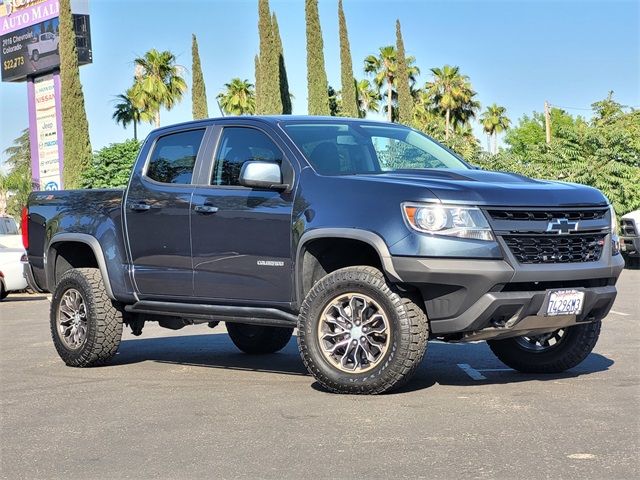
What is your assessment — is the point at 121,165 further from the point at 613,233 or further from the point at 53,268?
the point at 613,233

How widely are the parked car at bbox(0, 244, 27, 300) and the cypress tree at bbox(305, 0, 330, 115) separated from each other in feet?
104

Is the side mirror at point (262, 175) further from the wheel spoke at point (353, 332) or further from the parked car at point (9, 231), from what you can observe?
the parked car at point (9, 231)

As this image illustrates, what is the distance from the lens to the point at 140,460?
5691mm

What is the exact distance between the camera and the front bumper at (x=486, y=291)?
7.01 metres

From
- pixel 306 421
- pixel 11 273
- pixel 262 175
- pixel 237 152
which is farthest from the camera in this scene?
pixel 11 273

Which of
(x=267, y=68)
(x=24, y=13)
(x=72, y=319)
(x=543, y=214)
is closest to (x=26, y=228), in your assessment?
(x=72, y=319)

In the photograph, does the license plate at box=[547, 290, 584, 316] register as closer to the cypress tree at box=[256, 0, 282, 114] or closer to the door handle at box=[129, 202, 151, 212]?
the door handle at box=[129, 202, 151, 212]

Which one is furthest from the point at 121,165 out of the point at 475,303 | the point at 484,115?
the point at 484,115

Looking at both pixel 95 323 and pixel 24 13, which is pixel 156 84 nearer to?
pixel 24 13

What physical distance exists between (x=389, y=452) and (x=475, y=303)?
65.2 inches

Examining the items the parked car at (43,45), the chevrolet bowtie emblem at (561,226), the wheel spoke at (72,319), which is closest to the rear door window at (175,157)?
the wheel spoke at (72,319)

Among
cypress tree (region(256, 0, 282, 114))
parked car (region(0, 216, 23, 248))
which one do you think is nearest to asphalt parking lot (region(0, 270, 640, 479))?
parked car (region(0, 216, 23, 248))

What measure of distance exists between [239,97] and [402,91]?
2955 cm

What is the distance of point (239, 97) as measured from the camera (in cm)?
8750
